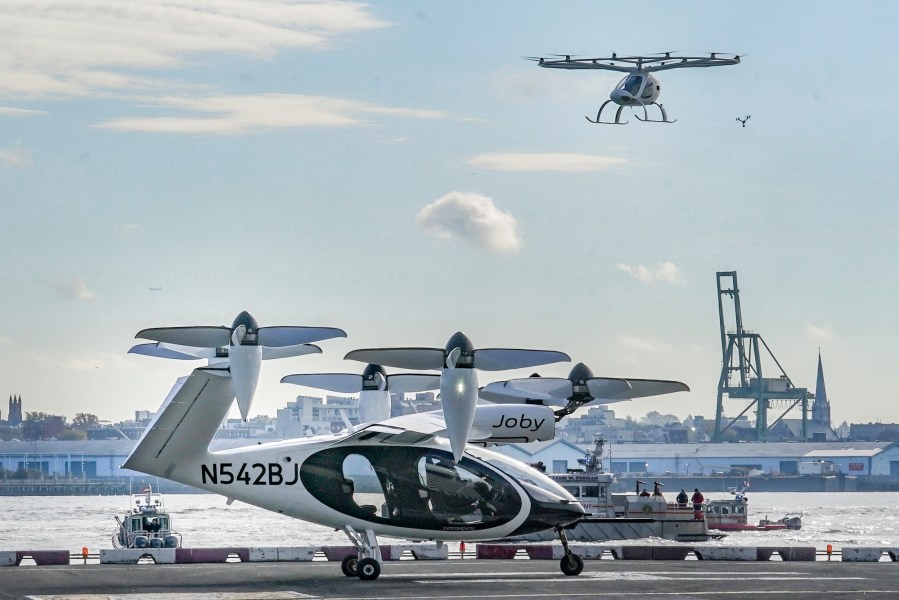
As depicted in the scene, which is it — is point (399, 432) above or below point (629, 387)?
below

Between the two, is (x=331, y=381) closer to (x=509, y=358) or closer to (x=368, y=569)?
(x=368, y=569)

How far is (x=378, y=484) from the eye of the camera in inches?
948

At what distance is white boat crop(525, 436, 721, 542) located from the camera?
5334 cm

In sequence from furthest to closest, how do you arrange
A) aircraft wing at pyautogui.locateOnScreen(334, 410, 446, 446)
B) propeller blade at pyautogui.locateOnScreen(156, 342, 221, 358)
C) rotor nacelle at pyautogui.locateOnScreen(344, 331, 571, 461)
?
1. aircraft wing at pyautogui.locateOnScreen(334, 410, 446, 446)
2. propeller blade at pyautogui.locateOnScreen(156, 342, 221, 358)
3. rotor nacelle at pyautogui.locateOnScreen(344, 331, 571, 461)

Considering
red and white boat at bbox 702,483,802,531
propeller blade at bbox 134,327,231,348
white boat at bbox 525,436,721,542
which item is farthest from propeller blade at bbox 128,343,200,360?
red and white boat at bbox 702,483,802,531

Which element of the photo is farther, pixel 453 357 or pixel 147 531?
pixel 147 531

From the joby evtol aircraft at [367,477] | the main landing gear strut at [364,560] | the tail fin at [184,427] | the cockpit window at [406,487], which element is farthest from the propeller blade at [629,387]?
the tail fin at [184,427]

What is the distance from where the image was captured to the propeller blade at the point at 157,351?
25.2 m

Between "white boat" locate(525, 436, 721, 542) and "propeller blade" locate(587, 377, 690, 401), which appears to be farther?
"white boat" locate(525, 436, 721, 542)

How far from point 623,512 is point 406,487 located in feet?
102

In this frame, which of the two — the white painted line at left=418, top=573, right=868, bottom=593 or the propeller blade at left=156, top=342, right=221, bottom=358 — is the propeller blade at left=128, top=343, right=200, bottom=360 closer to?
the propeller blade at left=156, top=342, right=221, bottom=358

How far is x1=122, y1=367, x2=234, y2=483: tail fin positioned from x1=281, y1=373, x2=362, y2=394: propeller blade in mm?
5753

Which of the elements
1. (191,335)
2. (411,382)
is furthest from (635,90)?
(191,335)

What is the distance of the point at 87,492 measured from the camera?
182 metres
